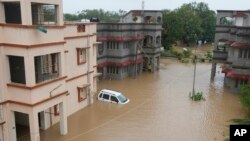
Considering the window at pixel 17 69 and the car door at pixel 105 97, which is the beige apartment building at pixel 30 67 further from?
the car door at pixel 105 97

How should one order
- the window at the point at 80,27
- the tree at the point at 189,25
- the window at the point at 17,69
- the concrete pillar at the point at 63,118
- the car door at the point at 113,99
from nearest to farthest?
1. the window at the point at 17,69
2. the concrete pillar at the point at 63,118
3. the window at the point at 80,27
4. the car door at the point at 113,99
5. the tree at the point at 189,25

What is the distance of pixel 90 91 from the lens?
79.0ft

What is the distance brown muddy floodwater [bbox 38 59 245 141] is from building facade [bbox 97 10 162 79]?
2.32 metres

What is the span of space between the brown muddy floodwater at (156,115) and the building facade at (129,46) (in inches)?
91.5

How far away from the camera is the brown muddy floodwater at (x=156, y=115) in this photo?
18.6 m

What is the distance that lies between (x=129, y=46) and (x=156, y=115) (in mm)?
15845

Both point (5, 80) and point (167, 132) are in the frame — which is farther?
point (167, 132)

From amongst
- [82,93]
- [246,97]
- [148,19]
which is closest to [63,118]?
[82,93]

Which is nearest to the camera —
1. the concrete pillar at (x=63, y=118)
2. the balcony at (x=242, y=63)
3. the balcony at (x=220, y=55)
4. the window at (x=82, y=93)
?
the concrete pillar at (x=63, y=118)

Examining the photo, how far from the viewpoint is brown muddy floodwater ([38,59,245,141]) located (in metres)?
18.6

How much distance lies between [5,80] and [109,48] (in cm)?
2037

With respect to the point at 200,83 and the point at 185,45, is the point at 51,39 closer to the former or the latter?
the point at 200,83

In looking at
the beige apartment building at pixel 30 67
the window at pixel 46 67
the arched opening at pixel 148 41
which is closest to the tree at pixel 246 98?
the beige apartment building at pixel 30 67

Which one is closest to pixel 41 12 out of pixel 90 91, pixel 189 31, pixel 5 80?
pixel 5 80
